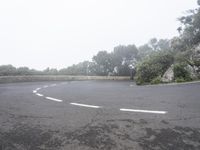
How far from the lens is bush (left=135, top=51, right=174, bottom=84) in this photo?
1838cm

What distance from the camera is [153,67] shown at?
1842 centimetres

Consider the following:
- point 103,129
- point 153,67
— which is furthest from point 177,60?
point 103,129

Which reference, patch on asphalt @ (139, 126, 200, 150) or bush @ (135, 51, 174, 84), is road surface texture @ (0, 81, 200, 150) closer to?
patch on asphalt @ (139, 126, 200, 150)

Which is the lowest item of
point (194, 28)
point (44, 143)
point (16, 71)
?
point (44, 143)

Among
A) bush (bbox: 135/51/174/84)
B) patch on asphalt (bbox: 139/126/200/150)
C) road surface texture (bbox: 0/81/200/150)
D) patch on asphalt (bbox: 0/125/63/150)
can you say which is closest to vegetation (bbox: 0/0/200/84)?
bush (bbox: 135/51/174/84)

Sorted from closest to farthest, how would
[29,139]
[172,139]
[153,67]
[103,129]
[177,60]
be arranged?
[172,139]
[29,139]
[103,129]
[177,60]
[153,67]

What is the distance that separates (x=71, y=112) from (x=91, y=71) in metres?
49.5

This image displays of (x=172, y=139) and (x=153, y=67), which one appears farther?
(x=153, y=67)

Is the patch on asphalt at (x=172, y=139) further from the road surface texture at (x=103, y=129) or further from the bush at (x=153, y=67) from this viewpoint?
the bush at (x=153, y=67)

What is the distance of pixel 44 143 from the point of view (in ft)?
11.1

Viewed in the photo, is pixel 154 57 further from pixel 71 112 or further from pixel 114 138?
pixel 114 138

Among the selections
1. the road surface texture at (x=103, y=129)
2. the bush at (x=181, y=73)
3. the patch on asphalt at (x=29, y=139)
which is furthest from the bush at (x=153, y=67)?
the patch on asphalt at (x=29, y=139)

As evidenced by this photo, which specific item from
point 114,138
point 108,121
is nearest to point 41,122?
point 108,121

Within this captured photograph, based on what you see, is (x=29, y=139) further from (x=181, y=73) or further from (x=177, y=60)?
(x=177, y=60)
